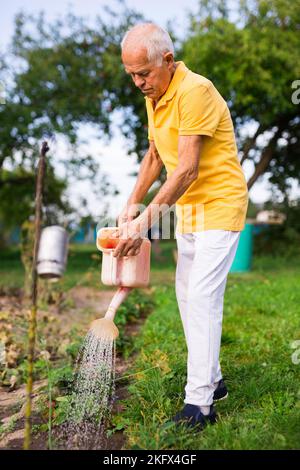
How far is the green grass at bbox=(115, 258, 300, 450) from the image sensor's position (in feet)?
7.93

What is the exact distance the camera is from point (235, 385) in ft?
10.4

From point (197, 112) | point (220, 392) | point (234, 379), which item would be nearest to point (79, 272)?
point (234, 379)

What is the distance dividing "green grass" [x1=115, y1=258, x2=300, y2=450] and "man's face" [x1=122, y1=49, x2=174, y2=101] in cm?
131

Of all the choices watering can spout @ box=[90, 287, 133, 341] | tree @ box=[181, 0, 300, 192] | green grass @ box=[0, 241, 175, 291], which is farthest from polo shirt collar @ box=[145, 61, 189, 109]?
tree @ box=[181, 0, 300, 192]

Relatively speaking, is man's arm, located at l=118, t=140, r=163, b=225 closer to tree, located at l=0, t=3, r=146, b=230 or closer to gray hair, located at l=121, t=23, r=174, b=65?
gray hair, located at l=121, t=23, r=174, b=65

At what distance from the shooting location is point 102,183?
1376 centimetres

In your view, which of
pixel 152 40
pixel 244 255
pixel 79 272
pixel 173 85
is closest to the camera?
pixel 152 40

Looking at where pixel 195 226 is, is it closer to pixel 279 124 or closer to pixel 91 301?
pixel 91 301

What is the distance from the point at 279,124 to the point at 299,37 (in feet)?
8.12

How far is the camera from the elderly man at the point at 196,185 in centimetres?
251

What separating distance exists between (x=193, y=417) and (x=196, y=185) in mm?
934

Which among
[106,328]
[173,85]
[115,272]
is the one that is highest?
[173,85]

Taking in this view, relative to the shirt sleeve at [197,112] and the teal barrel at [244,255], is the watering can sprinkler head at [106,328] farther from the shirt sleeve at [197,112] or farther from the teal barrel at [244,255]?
the teal barrel at [244,255]

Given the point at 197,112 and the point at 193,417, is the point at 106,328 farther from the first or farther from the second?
the point at 197,112
